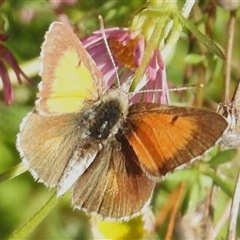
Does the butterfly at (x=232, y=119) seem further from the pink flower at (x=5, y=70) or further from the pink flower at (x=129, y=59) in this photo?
the pink flower at (x=5, y=70)

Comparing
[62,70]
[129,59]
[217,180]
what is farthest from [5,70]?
[217,180]

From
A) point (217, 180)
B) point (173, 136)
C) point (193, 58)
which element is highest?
point (173, 136)

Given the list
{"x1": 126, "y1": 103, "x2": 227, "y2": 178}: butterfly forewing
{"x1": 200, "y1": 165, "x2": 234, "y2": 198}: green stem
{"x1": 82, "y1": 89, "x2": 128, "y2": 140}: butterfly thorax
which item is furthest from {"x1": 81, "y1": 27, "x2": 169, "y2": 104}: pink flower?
{"x1": 200, "y1": 165, "x2": 234, "y2": 198}: green stem

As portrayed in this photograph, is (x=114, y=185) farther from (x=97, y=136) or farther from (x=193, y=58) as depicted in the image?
(x=193, y=58)

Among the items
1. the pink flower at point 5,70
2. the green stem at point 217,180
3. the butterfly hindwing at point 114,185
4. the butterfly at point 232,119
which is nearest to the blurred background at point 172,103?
the green stem at point 217,180

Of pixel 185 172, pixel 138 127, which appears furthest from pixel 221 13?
pixel 138 127

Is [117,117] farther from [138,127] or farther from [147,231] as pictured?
[147,231]

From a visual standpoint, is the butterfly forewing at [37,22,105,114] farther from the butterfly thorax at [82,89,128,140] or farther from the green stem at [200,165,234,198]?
the green stem at [200,165,234,198]
